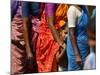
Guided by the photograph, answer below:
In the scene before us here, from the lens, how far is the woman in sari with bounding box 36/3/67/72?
159 centimetres

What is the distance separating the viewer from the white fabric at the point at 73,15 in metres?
1.69

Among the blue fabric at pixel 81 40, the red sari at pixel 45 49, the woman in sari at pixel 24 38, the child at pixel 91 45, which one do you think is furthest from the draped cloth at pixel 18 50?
→ the child at pixel 91 45

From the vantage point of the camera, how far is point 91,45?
1.77 m

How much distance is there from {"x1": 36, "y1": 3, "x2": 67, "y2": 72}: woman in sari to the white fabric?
0.12 meters

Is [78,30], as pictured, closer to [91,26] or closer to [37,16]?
[91,26]

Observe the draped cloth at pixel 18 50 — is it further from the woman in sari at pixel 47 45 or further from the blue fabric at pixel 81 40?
the blue fabric at pixel 81 40

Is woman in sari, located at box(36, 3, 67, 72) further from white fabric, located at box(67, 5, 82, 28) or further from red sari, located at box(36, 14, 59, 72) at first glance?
white fabric, located at box(67, 5, 82, 28)

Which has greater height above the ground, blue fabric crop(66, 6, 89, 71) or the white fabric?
the white fabric

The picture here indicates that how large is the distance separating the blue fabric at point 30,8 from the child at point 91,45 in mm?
510

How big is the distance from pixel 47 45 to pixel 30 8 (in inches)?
13.3

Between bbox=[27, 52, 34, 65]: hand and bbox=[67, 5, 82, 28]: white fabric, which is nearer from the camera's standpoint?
bbox=[27, 52, 34, 65]: hand

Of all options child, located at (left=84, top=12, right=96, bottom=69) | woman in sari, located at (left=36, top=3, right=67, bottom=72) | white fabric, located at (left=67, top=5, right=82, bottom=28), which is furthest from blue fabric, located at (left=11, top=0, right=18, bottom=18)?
child, located at (left=84, top=12, right=96, bottom=69)

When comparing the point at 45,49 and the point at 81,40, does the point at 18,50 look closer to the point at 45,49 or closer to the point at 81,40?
the point at 45,49

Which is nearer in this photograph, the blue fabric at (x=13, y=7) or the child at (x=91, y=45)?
the blue fabric at (x=13, y=7)
